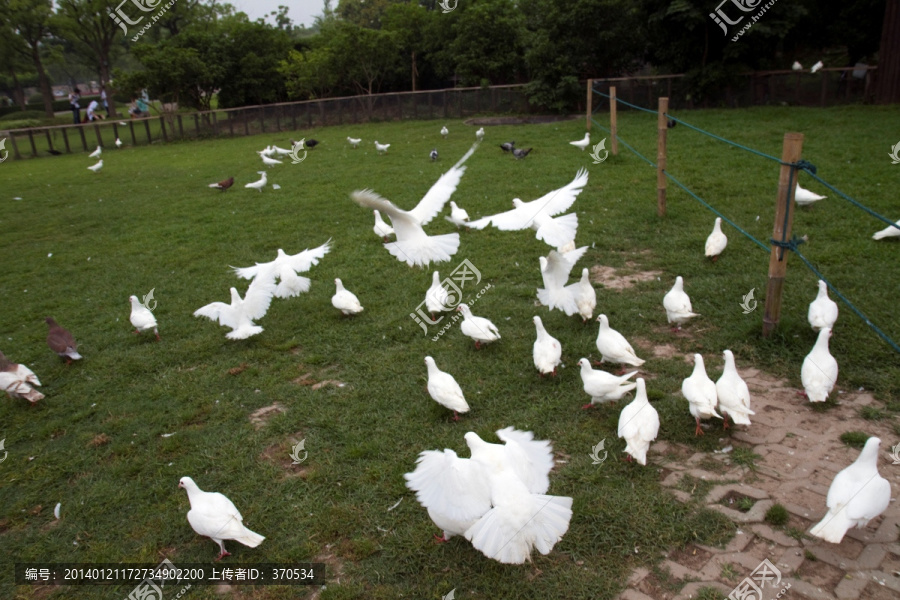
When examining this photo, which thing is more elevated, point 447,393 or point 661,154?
point 661,154

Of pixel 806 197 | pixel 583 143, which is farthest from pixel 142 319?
pixel 583 143

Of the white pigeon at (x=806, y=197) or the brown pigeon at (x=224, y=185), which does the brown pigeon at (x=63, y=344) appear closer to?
the brown pigeon at (x=224, y=185)

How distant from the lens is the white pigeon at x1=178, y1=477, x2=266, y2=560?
Answer: 3.34 meters

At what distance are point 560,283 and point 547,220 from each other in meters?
0.63

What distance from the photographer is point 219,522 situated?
334cm

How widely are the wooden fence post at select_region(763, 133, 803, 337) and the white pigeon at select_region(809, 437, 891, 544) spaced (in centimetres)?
200

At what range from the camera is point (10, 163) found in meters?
21.4

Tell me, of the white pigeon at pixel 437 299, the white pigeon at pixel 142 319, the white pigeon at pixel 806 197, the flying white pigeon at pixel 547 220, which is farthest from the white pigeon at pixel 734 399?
the white pigeon at pixel 142 319

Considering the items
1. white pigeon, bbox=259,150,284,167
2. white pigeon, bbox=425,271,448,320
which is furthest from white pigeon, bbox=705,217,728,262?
white pigeon, bbox=259,150,284,167

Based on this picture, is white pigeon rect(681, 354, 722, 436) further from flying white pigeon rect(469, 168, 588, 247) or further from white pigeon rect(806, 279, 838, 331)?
flying white pigeon rect(469, 168, 588, 247)

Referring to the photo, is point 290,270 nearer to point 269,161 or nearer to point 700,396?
point 700,396

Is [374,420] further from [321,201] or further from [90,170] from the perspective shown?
[90,170]

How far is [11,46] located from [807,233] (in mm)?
43712

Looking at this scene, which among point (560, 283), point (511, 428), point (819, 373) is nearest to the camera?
point (511, 428)
